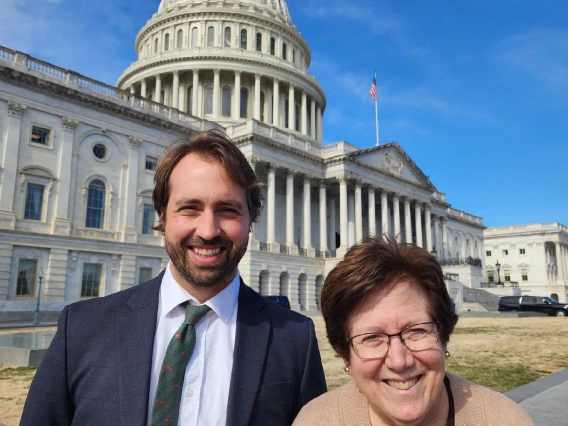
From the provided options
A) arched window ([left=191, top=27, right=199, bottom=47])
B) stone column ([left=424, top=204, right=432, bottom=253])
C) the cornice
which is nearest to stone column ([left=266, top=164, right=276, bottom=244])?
the cornice

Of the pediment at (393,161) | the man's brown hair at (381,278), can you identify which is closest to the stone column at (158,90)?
the pediment at (393,161)

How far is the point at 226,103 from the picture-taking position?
203ft

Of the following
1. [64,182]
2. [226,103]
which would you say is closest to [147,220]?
[64,182]

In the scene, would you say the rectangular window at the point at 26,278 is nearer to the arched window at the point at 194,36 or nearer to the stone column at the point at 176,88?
the stone column at the point at 176,88

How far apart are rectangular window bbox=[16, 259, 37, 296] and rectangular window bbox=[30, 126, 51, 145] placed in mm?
8553

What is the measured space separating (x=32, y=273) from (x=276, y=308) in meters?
32.8

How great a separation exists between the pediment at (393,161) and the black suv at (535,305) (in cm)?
1913

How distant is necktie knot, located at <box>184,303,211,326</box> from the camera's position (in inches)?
106


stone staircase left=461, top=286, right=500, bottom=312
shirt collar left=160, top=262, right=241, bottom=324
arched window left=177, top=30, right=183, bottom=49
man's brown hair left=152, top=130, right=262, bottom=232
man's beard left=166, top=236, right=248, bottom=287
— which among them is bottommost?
stone staircase left=461, top=286, right=500, bottom=312

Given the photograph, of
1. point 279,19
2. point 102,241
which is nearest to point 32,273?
point 102,241

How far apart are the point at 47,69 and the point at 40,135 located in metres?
5.04

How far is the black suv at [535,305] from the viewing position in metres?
42.2

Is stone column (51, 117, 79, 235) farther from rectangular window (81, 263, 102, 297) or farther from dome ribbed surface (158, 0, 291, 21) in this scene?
dome ribbed surface (158, 0, 291, 21)

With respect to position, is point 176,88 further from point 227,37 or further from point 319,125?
point 319,125
